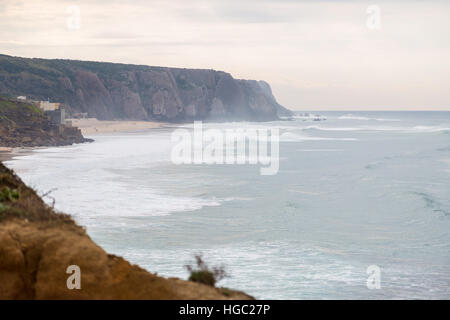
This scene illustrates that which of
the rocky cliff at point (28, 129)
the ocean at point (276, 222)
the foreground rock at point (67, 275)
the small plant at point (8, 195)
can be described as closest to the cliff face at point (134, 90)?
the rocky cliff at point (28, 129)

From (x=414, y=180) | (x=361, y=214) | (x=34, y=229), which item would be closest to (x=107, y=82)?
(x=414, y=180)

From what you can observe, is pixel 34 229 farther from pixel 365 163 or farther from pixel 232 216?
pixel 365 163

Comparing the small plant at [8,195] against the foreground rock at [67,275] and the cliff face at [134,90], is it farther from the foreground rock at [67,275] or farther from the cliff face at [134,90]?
the cliff face at [134,90]

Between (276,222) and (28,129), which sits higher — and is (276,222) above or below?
below

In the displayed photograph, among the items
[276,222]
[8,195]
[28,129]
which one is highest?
[28,129]

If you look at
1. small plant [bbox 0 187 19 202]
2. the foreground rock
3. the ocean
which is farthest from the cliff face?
the foreground rock

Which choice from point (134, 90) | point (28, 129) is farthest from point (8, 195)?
point (134, 90)

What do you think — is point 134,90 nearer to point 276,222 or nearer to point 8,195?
point 276,222
